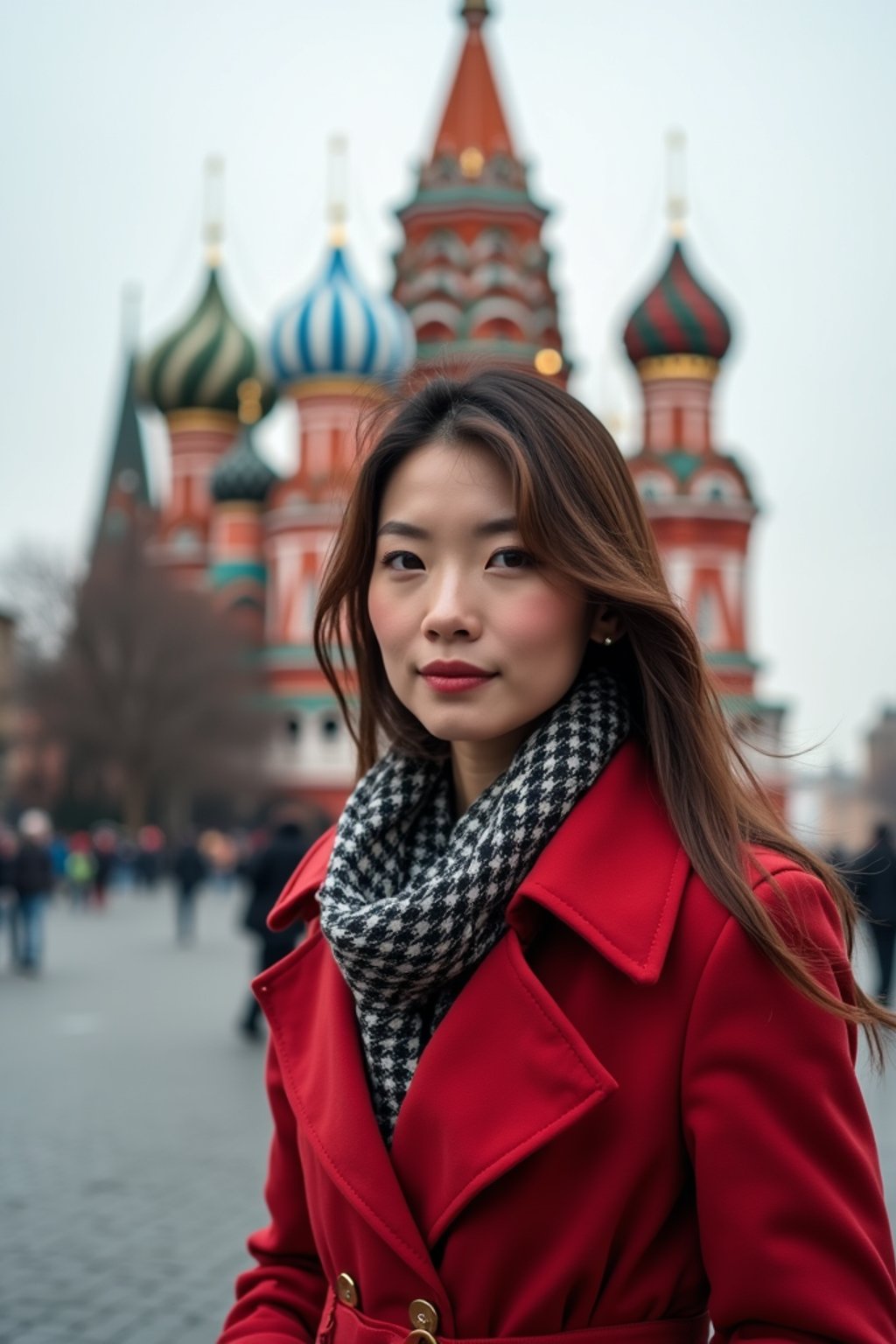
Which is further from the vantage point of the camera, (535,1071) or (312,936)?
(312,936)

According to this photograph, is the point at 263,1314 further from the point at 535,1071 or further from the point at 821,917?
the point at 821,917

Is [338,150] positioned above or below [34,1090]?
above

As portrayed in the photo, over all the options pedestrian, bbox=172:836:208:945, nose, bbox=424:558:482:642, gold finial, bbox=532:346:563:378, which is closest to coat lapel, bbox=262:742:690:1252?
nose, bbox=424:558:482:642

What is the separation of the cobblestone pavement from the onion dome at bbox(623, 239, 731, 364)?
27.9 meters

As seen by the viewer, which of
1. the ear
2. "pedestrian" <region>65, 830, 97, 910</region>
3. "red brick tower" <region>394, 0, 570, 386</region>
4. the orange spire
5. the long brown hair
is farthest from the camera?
the orange spire

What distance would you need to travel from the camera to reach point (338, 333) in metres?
37.4

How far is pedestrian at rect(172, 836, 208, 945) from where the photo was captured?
17.7 m

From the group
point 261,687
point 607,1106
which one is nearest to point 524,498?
point 607,1106

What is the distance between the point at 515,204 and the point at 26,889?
93.1ft

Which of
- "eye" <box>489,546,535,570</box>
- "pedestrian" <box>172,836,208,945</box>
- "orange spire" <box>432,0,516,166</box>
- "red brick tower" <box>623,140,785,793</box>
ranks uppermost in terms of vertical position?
"orange spire" <box>432,0,516,166</box>

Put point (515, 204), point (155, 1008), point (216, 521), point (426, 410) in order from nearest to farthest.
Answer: point (426, 410) → point (155, 1008) → point (515, 204) → point (216, 521)

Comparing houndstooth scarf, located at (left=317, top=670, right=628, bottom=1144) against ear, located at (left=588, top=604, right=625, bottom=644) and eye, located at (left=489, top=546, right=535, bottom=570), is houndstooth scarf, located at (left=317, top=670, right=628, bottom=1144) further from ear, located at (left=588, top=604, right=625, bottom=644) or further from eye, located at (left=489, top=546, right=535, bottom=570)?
eye, located at (left=489, top=546, right=535, bottom=570)

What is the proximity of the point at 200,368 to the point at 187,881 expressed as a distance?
28540 mm

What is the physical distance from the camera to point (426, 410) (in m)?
2.06
